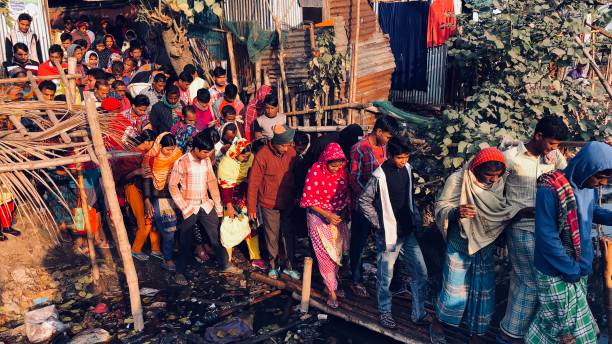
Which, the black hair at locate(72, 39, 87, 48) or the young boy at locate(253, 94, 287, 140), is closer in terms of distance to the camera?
the young boy at locate(253, 94, 287, 140)

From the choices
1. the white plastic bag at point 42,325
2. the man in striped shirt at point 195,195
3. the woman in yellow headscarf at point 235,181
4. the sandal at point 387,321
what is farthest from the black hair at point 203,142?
the sandal at point 387,321

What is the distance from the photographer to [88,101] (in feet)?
16.4

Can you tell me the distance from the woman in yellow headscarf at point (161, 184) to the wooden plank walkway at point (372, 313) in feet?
4.64

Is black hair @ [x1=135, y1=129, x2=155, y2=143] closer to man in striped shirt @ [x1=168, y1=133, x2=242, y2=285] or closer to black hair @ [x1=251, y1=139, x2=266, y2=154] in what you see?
man in striped shirt @ [x1=168, y1=133, x2=242, y2=285]

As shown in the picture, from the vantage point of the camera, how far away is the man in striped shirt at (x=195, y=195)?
620 cm

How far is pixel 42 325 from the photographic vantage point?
5633mm

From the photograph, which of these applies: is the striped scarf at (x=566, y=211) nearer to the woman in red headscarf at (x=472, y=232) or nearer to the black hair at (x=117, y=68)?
the woman in red headscarf at (x=472, y=232)

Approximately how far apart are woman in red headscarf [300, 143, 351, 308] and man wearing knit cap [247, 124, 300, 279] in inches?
25.7

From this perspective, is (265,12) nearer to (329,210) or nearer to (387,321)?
(329,210)

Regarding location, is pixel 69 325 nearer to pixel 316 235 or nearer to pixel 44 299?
pixel 44 299

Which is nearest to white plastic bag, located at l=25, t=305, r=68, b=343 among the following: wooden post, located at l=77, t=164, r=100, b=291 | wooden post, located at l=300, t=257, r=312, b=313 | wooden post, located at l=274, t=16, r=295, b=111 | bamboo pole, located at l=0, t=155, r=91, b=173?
wooden post, located at l=77, t=164, r=100, b=291

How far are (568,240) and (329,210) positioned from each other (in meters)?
2.43

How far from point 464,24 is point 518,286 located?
153 inches

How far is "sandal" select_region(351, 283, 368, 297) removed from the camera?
20.0ft
